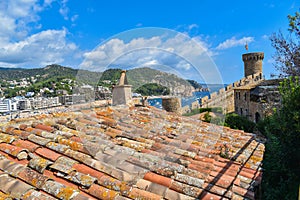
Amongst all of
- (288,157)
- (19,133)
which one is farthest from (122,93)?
(288,157)

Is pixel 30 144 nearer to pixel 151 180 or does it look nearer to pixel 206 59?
pixel 151 180

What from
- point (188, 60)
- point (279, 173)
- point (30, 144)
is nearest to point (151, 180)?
point (30, 144)

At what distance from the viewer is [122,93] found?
5.49 meters

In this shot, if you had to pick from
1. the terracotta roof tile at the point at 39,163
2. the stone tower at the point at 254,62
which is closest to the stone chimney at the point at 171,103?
the terracotta roof tile at the point at 39,163

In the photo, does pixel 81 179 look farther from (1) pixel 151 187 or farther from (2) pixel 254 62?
(2) pixel 254 62

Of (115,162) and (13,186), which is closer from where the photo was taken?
(13,186)

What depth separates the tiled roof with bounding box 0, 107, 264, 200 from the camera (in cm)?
189

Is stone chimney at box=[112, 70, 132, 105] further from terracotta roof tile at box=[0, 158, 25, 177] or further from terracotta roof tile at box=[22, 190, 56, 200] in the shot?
terracotta roof tile at box=[22, 190, 56, 200]

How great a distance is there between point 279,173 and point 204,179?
4.14 m

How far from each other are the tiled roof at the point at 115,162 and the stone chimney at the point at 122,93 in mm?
1486

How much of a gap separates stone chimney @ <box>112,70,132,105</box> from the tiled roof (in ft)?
4.88

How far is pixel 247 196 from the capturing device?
2.36 m

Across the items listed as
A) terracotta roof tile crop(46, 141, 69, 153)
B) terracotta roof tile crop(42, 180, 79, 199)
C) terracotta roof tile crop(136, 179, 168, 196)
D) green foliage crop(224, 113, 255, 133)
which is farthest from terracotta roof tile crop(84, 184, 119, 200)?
green foliage crop(224, 113, 255, 133)

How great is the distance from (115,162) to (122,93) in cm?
331
